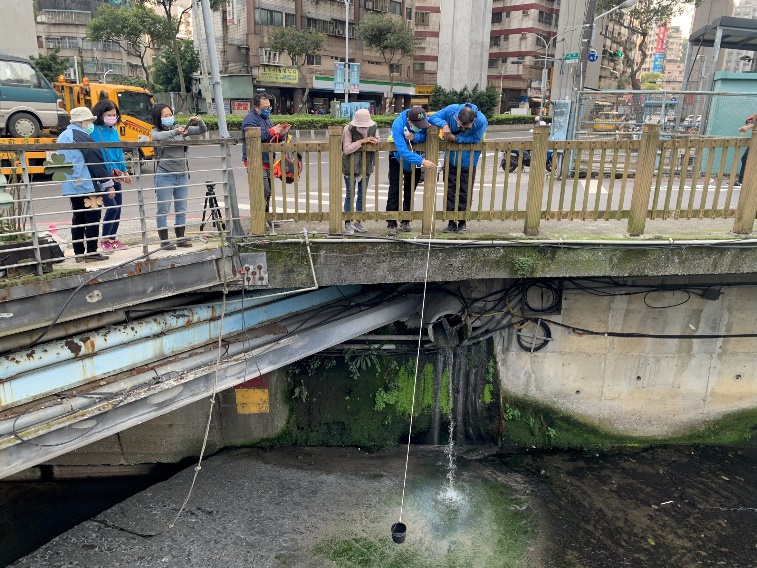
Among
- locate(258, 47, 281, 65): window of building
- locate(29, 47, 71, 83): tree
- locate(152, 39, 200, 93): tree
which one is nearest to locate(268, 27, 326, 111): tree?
locate(258, 47, 281, 65): window of building

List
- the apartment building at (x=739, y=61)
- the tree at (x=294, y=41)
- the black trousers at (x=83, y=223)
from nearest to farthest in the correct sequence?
1. the black trousers at (x=83, y=223)
2. the apartment building at (x=739, y=61)
3. the tree at (x=294, y=41)

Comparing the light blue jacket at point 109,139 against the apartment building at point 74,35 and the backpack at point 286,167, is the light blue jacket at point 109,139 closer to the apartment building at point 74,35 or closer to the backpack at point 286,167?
the backpack at point 286,167

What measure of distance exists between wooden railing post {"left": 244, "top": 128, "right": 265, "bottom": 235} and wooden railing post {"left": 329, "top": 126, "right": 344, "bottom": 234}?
70 centimetres

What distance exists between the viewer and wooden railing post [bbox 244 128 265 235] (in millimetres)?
5832

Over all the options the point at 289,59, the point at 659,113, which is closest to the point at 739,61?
the point at 659,113

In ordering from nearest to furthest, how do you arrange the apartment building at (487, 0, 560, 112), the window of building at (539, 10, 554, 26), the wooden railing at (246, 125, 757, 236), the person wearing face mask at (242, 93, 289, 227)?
the wooden railing at (246, 125, 757, 236), the person wearing face mask at (242, 93, 289, 227), the apartment building at (487, 0, 560, 112), the window of building at (539, 10, 554, 26)

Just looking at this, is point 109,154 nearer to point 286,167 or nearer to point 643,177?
point 286,167

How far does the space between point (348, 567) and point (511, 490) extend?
8.04ft

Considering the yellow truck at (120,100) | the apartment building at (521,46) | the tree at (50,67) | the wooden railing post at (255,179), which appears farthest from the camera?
the apartment building at (521,46)

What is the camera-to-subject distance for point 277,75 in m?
42.7

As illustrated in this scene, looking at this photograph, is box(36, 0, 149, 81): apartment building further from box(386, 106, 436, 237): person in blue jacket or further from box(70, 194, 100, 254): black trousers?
box(386, 106, 436, 237): person in blue jacket

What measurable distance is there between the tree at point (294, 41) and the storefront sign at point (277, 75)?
3.27ft

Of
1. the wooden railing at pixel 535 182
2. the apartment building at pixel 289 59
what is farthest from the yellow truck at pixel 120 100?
the apartment building at pixel 289 59

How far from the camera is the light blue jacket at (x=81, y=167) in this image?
557 centimetres
